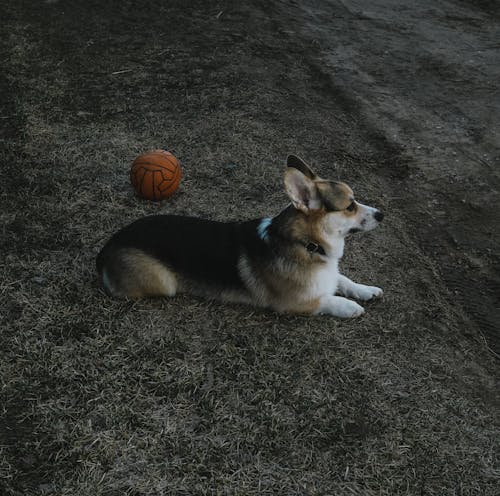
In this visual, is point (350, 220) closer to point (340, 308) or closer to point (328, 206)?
point (328, 206)

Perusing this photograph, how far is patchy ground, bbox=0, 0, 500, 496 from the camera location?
295cm

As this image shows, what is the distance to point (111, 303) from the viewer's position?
379 cm

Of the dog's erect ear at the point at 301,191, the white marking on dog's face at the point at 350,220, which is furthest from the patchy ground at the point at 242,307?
the dog's erect ear at the point at 301,191

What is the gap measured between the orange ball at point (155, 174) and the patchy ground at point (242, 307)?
17 cm

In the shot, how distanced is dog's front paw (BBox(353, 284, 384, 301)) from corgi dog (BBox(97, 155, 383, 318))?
1.13 ft

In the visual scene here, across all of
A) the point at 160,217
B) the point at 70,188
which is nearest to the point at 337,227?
the point at 160,217

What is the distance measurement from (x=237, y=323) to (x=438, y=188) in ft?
9.14

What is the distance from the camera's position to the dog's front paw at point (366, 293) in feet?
13.1

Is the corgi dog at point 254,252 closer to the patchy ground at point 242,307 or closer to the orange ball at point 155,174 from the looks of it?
Answer: the patchy ground at point 242,307

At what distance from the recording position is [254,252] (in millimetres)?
3611

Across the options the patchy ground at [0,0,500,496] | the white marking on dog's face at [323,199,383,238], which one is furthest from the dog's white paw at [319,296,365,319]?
the white marking on dog's face at [323,199,383,238]

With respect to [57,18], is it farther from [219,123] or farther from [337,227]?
[337,227]

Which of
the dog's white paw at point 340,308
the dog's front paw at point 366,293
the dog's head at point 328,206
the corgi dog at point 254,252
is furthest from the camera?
the dog's front paw at point 366,293

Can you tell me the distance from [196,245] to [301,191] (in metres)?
Result: 0.76
